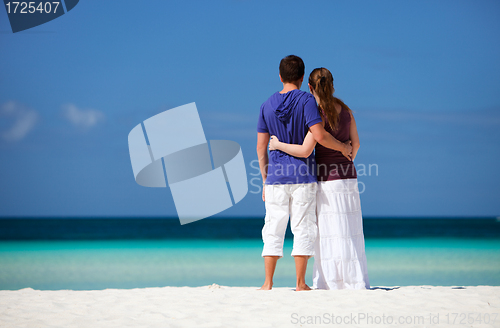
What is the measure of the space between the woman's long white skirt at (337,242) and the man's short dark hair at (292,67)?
0.82 meters

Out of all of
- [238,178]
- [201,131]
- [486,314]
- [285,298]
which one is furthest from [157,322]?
[201,131]

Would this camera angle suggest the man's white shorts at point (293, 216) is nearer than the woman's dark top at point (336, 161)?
Yes

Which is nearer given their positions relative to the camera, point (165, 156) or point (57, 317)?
point (57, 317)

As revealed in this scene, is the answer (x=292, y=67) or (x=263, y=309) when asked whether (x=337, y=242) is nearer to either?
(x=263, y=309)

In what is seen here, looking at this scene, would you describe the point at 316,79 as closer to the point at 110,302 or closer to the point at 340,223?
the point at 340,223

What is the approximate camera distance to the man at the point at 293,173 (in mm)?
2896

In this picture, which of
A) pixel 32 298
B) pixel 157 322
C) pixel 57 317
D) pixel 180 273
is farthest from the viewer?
pixel 180 273

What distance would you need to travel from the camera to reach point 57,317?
236 centimetres

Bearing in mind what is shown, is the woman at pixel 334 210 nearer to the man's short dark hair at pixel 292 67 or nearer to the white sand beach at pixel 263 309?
the man's short dark hair at pixel 292 67

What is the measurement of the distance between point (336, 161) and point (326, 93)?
1.69ft

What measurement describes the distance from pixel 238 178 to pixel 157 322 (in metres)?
3.22

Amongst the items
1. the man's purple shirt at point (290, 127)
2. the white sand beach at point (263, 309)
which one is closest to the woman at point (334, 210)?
the man's purple shirt at point (290, 127)

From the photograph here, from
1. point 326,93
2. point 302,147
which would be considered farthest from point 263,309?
point 326,93

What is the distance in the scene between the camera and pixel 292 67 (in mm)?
2980
